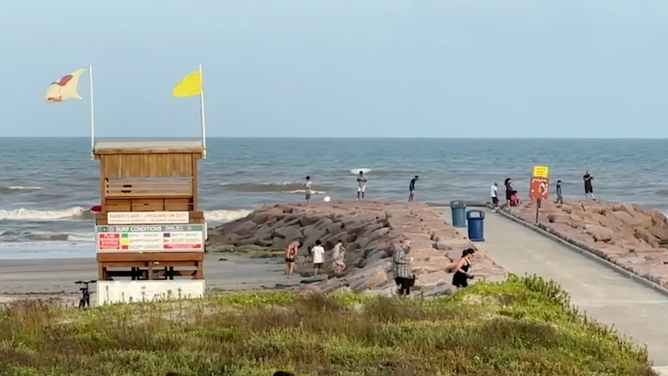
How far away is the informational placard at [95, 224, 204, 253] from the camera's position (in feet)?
62.8

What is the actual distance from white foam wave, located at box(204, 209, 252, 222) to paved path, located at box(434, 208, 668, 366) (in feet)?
79.6

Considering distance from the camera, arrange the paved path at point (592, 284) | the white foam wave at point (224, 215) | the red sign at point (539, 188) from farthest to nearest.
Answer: the white foam wave at point (224, 215) < the red sign at point (539, 188) < the paved path at point (592, 284)

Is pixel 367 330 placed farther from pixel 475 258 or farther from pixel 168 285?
pixel 475 258

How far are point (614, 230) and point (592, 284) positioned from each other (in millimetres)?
20410

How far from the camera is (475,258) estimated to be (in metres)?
22.3

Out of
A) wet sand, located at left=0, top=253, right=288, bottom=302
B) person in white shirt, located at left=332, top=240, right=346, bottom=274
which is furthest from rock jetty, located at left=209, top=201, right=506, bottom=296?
wet sand, located at left=0, top=253, right=288, bottom=302

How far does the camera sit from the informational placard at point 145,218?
19.2m

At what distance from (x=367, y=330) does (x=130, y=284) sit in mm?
6305

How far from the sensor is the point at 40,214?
56.4m

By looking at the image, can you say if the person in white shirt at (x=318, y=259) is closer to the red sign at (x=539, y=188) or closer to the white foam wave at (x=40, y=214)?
the red sign at (x=539, y=188)

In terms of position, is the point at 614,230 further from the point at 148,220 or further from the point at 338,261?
the point at 148,220

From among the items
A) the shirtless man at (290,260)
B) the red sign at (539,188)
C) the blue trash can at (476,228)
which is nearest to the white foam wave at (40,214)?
the shirtless man at (290,260)

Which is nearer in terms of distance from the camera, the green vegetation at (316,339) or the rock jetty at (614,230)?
the green vegetation at (316,339)

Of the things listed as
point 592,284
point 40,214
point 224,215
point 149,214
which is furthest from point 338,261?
point 40,214
